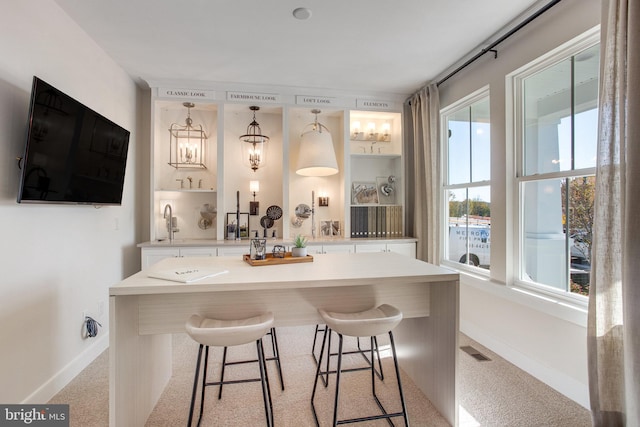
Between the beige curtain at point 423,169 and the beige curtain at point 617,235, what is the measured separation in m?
1.82

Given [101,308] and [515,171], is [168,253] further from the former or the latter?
[515,171]

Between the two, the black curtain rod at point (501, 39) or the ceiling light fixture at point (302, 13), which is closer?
the black curtain rod at point (501, 39)

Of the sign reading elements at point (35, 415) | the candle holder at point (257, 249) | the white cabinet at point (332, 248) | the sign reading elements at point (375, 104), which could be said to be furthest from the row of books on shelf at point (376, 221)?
the sign reading elements at point (35, 415)

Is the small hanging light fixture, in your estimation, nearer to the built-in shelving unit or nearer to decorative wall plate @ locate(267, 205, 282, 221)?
the built-in shelving unit

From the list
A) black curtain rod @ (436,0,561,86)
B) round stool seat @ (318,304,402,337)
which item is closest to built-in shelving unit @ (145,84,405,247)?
black curtain rod @ (436,0,561,86)

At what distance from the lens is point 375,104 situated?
13.2ft

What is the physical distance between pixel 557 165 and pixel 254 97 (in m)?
3.11

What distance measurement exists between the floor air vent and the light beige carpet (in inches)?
2.4

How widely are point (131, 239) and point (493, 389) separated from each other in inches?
145

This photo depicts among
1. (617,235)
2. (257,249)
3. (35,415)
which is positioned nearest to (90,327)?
(35,415)

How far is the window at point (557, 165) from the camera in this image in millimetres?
2072

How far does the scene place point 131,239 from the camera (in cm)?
347

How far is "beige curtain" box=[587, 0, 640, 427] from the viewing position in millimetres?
1453

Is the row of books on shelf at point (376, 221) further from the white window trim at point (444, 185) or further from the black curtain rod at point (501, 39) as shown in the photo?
the black curtain rod at point (501, 39)
